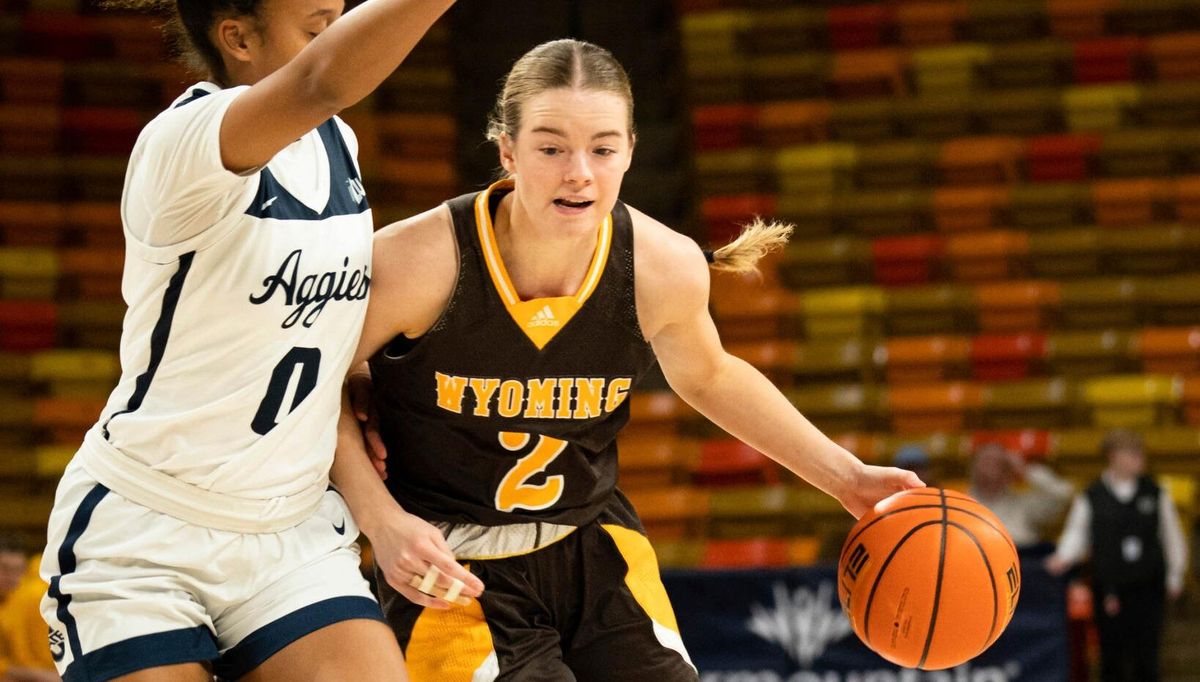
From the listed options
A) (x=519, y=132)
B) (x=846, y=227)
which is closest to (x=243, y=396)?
(x=519, y=132)

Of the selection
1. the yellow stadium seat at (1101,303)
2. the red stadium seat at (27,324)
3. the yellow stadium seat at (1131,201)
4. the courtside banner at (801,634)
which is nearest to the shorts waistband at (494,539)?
the courtside banner at (801,634)

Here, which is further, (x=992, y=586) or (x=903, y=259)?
(x=903, y=259)

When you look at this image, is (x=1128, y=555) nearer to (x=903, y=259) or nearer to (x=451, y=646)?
(x=903, y=259)

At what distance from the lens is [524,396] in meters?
2.93

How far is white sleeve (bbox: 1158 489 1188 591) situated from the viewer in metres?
7.63

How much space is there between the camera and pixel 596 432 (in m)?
3.07

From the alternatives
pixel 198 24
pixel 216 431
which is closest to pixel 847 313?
pixel 198 24

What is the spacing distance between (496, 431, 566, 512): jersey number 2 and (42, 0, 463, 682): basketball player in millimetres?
447

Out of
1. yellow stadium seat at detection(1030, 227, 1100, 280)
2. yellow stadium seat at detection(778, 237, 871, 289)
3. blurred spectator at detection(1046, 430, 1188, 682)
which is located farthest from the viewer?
yellow stadium seat at detection(778, 237, 871, 289)

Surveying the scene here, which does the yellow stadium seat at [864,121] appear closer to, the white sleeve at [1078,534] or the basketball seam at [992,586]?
the white sleeve at [1078,534]

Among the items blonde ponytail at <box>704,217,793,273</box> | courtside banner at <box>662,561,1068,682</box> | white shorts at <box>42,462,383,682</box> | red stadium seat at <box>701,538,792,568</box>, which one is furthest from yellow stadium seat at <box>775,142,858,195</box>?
white shorts at <box>42,462,383,682</box>

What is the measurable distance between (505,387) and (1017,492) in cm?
592

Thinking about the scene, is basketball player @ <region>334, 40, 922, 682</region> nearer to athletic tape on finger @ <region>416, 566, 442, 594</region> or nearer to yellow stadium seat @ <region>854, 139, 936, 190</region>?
athletic tape on finger @ <region>416, 566, 442, 594</region>

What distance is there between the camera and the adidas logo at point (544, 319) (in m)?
2.93
